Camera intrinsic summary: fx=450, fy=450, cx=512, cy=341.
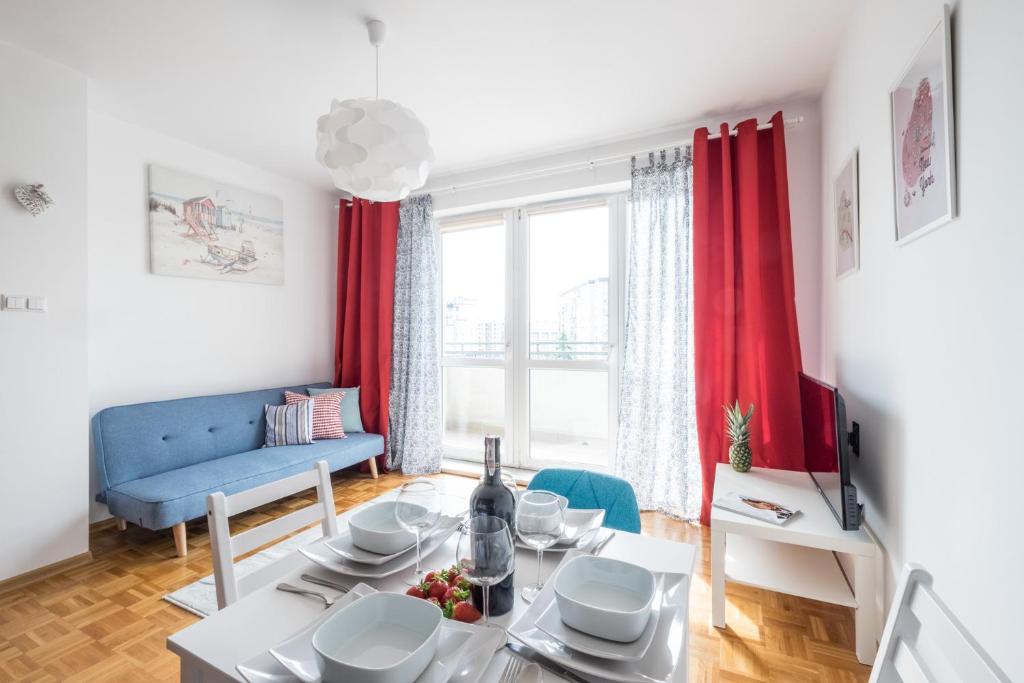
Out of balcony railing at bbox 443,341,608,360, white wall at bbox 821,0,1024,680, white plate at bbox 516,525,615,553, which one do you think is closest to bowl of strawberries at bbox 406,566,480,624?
white plate at bbox 516,525,615,553

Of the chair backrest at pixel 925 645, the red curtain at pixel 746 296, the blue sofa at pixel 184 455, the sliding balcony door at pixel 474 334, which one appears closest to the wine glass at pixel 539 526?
the chair backrest at pixel 925 645

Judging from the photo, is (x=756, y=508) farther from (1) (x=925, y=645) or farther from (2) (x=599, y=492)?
(1) (x=925, y=645)

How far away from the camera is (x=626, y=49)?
2180mm

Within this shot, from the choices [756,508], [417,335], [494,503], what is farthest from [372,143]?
[417,335]

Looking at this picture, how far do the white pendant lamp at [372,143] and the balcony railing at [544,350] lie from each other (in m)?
2.22

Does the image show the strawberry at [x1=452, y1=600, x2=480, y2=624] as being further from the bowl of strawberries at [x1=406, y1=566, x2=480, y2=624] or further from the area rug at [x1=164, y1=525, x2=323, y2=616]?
the area rug at [x1=164, y1=525, x2=323, y2=616]

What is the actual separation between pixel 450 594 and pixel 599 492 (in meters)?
0.76

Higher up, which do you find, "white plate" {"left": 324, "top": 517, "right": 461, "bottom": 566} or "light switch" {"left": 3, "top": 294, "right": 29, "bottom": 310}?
"light switch" {"left": 3, "top": 294, "right": 29, "bottom": 310}

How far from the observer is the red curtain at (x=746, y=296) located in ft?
8.55

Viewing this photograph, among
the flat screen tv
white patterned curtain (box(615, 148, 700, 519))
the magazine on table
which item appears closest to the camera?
the flat screen tv

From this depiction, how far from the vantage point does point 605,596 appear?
866mm

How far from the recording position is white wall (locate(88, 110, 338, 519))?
2.81 meters

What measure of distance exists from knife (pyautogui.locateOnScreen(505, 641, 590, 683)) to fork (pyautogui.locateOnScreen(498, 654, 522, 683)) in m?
0.02

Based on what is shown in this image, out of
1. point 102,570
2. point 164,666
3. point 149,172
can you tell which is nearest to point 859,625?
point 164,666
